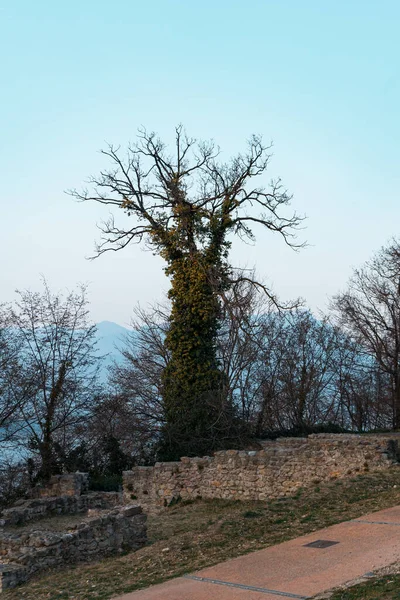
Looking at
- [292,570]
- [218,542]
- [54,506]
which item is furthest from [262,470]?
[292,570]

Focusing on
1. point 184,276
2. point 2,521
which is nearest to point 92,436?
point 184,276

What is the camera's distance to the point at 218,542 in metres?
9.50

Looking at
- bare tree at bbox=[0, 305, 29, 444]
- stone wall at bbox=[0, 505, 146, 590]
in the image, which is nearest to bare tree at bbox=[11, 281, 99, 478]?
bare tree at bbox=[0, 305, 29, 444]

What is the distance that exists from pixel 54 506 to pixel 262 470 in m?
6.40

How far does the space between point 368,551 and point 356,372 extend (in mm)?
30828

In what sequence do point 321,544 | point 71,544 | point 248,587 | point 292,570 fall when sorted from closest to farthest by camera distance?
point 248,587 < point 292,570 < point 321,544 < point 71,544

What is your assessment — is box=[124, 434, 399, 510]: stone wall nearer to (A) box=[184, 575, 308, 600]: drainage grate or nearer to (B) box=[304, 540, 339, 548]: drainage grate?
(B) box=[304, 540, 339, 548]: drainage grate

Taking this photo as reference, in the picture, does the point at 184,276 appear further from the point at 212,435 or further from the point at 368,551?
the point at 368,551

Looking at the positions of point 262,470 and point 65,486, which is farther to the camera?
point 65,486

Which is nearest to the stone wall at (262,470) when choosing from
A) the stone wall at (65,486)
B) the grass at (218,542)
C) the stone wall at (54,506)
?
the stone wall at (54,506)

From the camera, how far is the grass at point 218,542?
833 centimetres

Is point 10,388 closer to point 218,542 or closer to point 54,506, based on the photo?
point 54,506

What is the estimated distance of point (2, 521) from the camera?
16797 millimetres

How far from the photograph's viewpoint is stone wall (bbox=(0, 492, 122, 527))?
17.3 m
